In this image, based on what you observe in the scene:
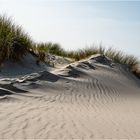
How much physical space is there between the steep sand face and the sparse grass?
6.02ft

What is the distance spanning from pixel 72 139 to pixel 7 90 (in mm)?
3120

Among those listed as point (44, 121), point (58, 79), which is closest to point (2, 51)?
point (58, 79)

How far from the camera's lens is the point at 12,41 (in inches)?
483

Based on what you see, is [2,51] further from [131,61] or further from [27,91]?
[131,61]

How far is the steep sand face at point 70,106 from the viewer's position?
18.6 ft

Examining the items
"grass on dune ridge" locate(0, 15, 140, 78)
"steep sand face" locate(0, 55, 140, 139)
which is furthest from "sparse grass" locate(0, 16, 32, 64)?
"steep sand face" locate(0, 55, 140, 139)

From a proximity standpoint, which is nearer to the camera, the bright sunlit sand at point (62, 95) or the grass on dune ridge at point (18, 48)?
the bright sunlit sand at point (62, 95)

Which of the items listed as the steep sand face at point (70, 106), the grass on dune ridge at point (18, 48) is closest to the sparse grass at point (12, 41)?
the grass on dune ridge at point (18, 48)

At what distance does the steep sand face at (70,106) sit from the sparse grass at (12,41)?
184 centimetres

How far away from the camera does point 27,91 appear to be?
8484 millimetres

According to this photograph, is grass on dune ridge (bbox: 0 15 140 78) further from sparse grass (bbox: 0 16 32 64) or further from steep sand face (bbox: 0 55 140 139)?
steep sand face (bbox: 0 55 140 139)

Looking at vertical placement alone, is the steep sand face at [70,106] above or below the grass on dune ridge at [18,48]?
below

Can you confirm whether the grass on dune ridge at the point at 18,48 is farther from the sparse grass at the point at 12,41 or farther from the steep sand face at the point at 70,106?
the steep sand face at the point at 70,106

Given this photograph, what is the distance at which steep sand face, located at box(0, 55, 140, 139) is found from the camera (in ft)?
18.6
